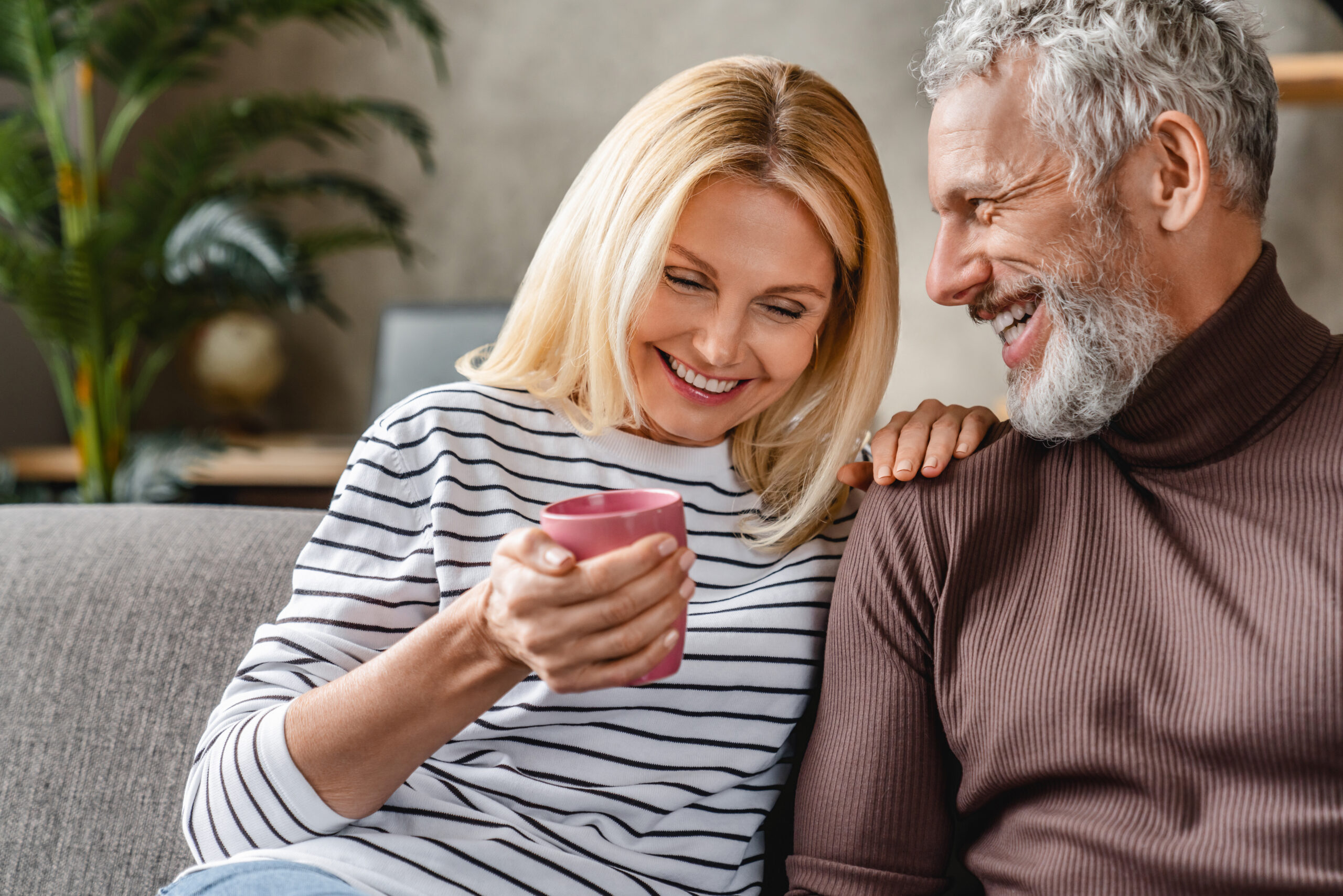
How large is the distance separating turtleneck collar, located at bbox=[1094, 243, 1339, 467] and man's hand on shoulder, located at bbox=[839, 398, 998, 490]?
0.55 feet

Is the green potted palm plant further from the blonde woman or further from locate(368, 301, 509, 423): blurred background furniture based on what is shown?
the blonde woman

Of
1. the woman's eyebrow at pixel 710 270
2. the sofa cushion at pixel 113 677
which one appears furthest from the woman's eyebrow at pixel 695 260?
the sofa cushion at pixel 113 677

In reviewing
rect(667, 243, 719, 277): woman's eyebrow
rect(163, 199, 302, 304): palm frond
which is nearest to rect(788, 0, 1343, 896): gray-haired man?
rect(667, 243, 719, 277): woman's eyebrow

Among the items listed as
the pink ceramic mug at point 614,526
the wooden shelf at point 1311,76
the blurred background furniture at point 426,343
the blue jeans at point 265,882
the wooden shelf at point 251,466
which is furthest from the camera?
the wooden shelf at point 251,466

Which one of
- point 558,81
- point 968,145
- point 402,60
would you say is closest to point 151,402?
point 402,60

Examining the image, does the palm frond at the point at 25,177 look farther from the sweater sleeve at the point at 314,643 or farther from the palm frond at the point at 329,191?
the sweater sleeve at the point at 314,643

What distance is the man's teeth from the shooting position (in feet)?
3.77

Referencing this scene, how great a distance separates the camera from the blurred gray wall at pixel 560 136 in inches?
99.7

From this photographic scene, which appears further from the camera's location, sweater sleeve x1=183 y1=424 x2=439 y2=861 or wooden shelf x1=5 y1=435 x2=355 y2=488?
wooden shelf x1=5 y1=435 x2=355 y2=488

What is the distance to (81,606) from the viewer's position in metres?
1.25

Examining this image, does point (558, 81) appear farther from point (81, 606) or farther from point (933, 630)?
point (933, 630)

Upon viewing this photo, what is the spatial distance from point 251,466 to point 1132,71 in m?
2.44

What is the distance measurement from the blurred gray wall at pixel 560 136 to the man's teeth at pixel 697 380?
→ 1827 millimetres

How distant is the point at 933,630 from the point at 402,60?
292cm
